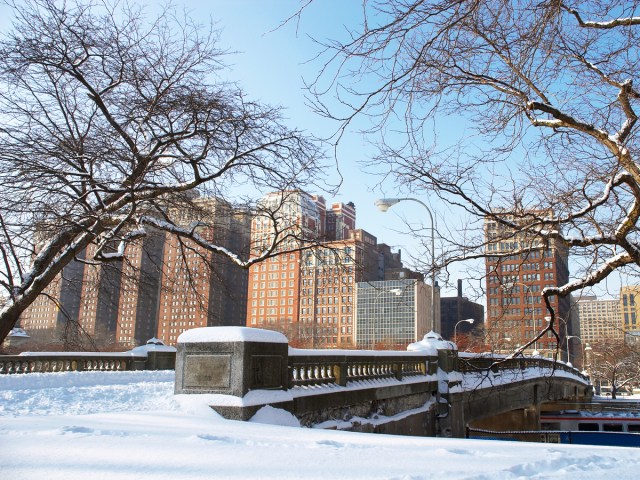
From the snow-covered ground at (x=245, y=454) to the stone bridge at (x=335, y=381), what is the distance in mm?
985

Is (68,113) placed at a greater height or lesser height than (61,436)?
greater

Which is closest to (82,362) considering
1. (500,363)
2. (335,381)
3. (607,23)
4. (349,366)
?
(349,366)

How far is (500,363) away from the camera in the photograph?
353 inches

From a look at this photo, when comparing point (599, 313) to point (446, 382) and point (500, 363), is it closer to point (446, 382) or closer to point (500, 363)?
point (446, 382)

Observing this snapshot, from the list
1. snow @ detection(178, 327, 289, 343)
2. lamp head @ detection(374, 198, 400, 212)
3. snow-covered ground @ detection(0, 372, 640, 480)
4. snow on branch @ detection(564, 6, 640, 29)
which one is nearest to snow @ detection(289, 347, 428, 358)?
snow @ detection(178, 327, 289, 343)

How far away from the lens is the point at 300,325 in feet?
387

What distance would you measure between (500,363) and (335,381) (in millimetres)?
3624

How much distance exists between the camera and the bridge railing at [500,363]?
397 inches

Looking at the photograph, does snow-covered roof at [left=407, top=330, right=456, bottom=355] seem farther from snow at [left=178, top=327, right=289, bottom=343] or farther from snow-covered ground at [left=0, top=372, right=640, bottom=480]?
snow-covered ground at [left=0, top=372, right=640, bottom=480]

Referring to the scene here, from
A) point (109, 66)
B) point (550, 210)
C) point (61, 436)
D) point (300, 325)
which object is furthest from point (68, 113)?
point (300, 325)

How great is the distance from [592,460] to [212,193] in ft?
31.4

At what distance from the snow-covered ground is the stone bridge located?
985 millimetres

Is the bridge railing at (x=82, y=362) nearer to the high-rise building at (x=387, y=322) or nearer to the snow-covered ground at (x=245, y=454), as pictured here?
the snow-covered ground at (x=245, y=454)

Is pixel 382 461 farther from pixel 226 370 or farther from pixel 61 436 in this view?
pixel 226 370
